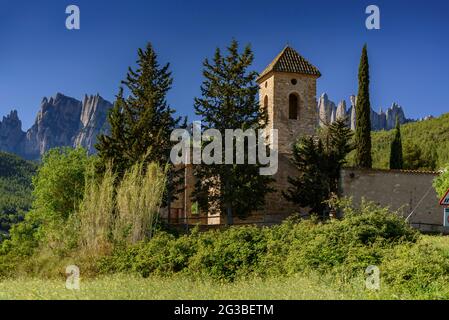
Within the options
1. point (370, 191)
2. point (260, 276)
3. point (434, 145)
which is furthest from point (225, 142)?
point (434, 145)

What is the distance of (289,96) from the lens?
1130 inches

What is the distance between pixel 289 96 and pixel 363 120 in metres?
4.31

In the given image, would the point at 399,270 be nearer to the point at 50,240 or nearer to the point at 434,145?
the point at 50,240

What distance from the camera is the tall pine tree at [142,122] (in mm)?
23078

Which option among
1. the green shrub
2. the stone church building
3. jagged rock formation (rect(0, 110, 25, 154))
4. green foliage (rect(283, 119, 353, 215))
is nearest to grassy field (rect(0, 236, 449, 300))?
the green shrub

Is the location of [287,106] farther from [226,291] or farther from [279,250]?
[226,291]

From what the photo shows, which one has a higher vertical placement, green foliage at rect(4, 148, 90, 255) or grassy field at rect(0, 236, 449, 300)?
green foliage at rect(4, 148, 90, 255)

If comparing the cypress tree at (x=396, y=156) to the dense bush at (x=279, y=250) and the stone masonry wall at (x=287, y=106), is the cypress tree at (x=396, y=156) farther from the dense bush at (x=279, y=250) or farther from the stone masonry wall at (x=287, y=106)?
the dense bush at (x=279, y=250)

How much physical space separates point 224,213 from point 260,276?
12.7 meters

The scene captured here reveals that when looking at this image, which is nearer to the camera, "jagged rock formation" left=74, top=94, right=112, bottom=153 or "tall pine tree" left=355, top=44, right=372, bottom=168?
"tall pine tree" left=355, top=44, right=372, bottom=168

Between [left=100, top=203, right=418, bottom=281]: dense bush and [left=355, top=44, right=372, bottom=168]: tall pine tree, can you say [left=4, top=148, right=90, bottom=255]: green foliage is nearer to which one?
[left=355, top=44, right=372, bottom=168]: tall pine tree

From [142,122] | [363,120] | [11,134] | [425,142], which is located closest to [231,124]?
[142,122]

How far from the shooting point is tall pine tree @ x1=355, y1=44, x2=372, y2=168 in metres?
28.6

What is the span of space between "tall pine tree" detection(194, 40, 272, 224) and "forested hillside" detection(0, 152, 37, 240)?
49162 millimetres
